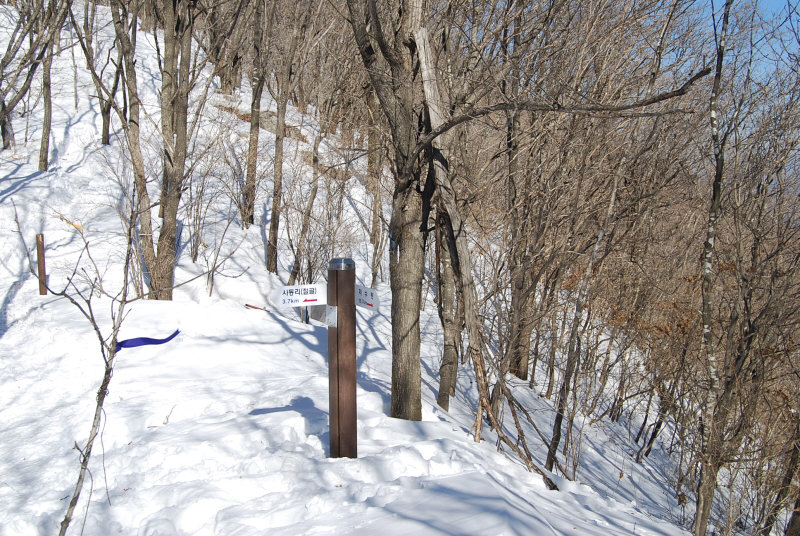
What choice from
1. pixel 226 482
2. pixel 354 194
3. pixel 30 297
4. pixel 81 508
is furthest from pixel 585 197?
pixel 354 194

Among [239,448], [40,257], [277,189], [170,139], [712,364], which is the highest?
[170,139]

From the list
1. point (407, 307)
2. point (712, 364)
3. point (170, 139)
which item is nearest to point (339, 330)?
point (407, 307)

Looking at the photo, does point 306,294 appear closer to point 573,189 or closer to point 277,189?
point 573,189

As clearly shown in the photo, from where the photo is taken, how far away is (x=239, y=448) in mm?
4074

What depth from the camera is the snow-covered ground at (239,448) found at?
122 inches

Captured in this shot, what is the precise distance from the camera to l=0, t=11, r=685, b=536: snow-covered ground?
10.2 feet

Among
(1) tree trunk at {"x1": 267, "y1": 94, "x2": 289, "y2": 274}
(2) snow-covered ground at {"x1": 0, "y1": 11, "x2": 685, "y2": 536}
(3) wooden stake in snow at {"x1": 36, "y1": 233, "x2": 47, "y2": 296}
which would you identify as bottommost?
(2) snow-covered ground at {"x1": 0, "y1": 11, "x2": 685, "y2": 536}

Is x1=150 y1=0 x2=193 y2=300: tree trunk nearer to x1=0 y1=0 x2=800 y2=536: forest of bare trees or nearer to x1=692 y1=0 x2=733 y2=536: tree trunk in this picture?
x1=0 y1=0 x2=800 y2=536: forest of bare trees

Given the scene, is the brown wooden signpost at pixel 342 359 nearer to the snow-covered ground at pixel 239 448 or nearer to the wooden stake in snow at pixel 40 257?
the snow-covered ground at pixel 239 448

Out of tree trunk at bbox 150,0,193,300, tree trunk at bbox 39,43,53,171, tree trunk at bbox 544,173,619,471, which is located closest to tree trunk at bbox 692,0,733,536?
tree trunk at bbox 544,173,619,471

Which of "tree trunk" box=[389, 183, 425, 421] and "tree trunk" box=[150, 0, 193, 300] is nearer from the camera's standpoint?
"tree trunk" box=[389, 183, 425, 421]

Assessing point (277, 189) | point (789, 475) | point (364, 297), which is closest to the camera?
point (364, 297)

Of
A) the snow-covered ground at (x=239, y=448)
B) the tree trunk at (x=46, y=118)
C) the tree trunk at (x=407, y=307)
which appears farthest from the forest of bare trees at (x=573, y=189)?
the tree trunk at (x=46, y=118)

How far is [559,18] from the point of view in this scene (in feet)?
22.3
